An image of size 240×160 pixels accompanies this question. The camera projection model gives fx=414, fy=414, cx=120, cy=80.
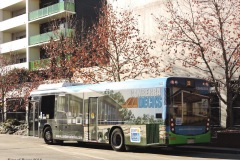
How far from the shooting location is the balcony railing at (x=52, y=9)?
4278cm

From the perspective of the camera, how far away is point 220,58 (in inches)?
939

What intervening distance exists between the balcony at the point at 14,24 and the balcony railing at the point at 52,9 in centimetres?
174

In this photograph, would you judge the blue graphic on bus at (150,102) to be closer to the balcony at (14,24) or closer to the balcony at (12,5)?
the balcony at (14,24)

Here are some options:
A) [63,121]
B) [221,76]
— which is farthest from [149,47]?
[63,121]

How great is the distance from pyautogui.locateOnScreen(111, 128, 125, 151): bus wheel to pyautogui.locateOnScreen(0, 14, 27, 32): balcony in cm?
3458

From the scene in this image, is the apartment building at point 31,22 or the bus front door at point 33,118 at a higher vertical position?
the apartment building at point 31,22

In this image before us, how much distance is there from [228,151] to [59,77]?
17.6 meters

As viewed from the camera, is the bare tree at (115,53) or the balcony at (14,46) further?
the balcony at (14,46)

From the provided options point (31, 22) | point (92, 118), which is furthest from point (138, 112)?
point (31, 22)

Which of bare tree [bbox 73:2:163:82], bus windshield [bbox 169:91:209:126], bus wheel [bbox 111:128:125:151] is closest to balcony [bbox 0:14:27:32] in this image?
bare tree [bbox 73:2:163:82]

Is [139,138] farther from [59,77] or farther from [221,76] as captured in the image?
[59,77]

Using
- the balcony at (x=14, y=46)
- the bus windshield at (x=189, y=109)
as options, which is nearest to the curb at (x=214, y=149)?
the bus windshield at (x=189, y=109)

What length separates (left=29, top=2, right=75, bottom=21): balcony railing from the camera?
42.8 m

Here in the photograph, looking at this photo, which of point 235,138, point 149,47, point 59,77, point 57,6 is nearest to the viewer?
point 235,138
